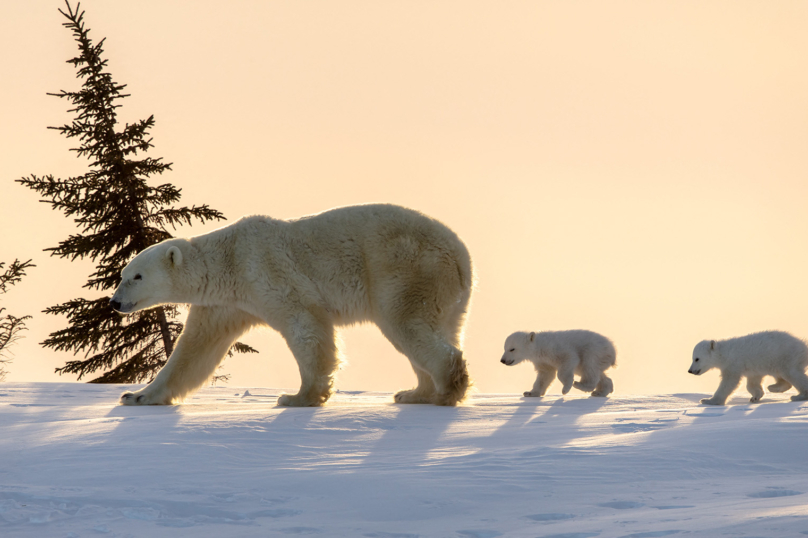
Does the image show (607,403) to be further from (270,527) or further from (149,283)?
(270,527)

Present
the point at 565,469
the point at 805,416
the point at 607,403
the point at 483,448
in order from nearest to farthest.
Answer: the point at 565,469, the point at 483,448, the point at 805,416, the point at 607,403

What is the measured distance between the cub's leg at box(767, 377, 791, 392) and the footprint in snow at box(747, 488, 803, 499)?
5.70 m

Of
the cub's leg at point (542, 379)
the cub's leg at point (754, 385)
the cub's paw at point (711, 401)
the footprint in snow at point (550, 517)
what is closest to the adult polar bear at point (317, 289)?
the cub's leg at point (542, 379)

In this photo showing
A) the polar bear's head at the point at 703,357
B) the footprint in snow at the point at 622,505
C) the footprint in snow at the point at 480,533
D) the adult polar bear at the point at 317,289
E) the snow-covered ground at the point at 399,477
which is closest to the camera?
the footprint in snow at the point at 480,533

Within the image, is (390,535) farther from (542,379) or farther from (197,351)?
(542,379)

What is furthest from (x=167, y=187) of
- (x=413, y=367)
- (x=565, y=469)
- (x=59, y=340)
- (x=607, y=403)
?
(x=565, y=469)

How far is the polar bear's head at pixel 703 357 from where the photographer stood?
27.5 ft

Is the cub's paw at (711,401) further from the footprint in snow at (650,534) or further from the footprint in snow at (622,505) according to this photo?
the footprint in snow at (650,534)

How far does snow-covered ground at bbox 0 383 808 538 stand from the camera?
3.03 m

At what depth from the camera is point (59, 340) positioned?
15117 mm

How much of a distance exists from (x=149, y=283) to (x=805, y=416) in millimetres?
5676

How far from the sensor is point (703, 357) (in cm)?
844

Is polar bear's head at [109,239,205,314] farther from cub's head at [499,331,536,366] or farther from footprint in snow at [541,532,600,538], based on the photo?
footprint in snow at [541,532,600,538]

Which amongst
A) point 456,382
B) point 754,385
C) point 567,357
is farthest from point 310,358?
point 754,385
